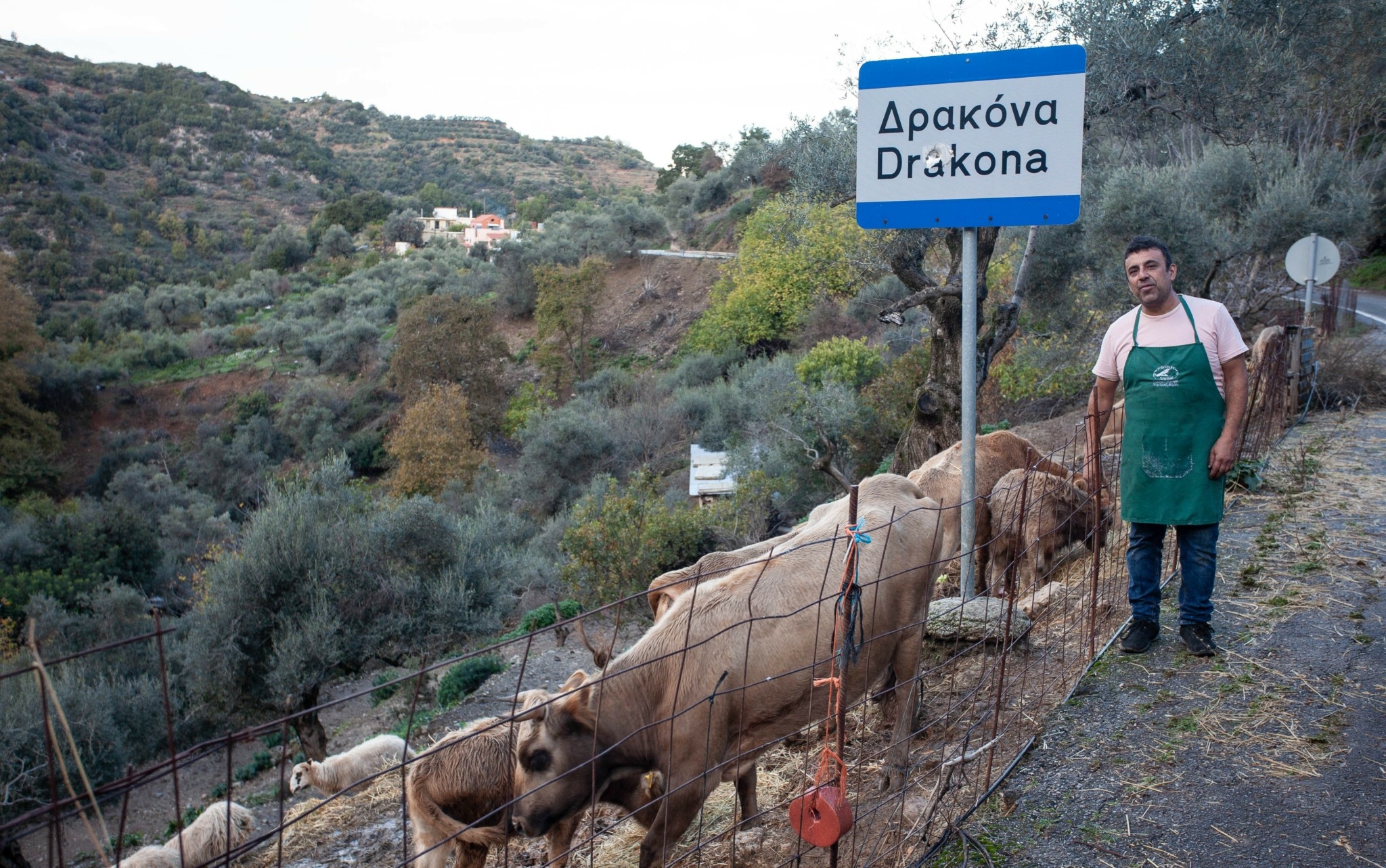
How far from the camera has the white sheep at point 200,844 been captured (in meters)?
6.84

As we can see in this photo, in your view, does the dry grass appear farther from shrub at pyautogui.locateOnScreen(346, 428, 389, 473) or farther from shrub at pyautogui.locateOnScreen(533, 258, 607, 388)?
shrub at pyautogui.locateOnScreen(533, 258, 607, 388)

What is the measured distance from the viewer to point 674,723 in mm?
4062

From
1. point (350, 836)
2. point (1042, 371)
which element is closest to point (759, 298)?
point (1042, 371)

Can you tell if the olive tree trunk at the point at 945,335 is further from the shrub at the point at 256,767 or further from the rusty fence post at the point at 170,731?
the shrub at the point at 256,767

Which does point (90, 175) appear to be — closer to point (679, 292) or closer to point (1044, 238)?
point (679, 292)

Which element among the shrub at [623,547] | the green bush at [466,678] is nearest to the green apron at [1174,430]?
the green bush at [466,678]

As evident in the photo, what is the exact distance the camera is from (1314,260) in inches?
537

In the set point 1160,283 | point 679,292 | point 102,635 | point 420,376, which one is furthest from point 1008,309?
point 679,292

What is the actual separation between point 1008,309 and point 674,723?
339 inches

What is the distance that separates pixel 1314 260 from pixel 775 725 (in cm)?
1341

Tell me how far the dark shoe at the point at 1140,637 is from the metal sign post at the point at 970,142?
1.49m

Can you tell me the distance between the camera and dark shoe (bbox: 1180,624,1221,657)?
15.7ft

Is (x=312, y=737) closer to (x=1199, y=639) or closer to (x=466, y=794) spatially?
(x=466, y=794)

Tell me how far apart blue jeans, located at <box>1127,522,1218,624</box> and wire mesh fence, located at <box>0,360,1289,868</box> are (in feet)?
0.82
